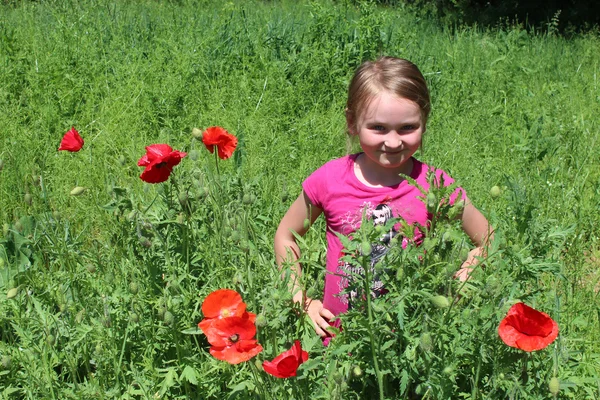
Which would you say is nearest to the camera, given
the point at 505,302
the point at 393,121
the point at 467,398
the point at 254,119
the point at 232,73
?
the point at 505,302

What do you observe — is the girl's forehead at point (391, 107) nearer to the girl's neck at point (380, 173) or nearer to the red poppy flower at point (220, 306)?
the girl's neck at point (380, 173)

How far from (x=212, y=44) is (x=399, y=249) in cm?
365

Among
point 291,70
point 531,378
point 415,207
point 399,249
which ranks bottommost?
point 291,70

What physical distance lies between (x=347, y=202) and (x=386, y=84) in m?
0.40

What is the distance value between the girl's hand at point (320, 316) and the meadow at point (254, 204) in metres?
0.03

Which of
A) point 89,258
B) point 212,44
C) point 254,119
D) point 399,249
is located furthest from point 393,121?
point 212,44

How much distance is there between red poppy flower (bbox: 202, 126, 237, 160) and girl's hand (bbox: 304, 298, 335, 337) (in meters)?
0.53

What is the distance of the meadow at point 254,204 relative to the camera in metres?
1.80

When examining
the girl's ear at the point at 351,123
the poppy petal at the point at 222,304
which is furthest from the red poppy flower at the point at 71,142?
Result: the poppy petal at the point at 222,304

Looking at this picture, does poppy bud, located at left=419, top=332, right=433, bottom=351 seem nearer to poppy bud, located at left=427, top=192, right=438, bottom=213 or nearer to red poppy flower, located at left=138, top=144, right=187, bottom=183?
poppy bud, located at left=427, top=192, right=438, bottom=213

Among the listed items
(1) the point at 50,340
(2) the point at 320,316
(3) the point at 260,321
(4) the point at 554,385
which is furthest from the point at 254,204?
(4) the point at 554,385

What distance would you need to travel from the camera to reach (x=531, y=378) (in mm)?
1848

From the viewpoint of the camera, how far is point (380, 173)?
2.36m

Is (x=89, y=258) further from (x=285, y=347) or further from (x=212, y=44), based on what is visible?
(x=212, y=44)
